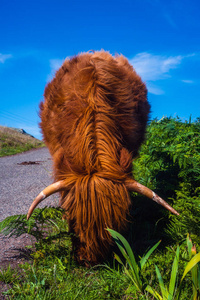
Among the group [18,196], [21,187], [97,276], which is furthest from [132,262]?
[21,187]

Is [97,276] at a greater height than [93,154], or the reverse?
[93,154]

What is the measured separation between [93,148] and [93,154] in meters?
0.09

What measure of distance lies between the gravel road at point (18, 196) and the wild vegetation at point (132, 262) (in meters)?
0.24

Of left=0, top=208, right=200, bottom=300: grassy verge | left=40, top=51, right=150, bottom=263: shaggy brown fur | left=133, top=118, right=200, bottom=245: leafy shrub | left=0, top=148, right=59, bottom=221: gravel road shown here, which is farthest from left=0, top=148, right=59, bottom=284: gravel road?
left=133, top=118, right=200, bottom=245: leafy shrub

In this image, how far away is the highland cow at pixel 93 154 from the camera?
103 inches

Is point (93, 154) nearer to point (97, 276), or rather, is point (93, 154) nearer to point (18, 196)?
point (97, 276)

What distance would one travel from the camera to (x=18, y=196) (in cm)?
623

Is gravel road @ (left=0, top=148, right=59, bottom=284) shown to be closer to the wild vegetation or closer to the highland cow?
the wild vegetation

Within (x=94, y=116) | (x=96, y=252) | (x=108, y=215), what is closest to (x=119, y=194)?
(x=108, y=215)

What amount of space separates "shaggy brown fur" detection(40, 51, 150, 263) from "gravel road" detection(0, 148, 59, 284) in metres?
0.71

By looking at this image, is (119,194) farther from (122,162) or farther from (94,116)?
(94,116)

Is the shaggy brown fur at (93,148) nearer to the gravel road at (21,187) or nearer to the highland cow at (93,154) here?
the highland cow at (93,154)

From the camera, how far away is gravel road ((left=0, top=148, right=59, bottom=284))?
3488mm

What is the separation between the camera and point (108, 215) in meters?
2.59
